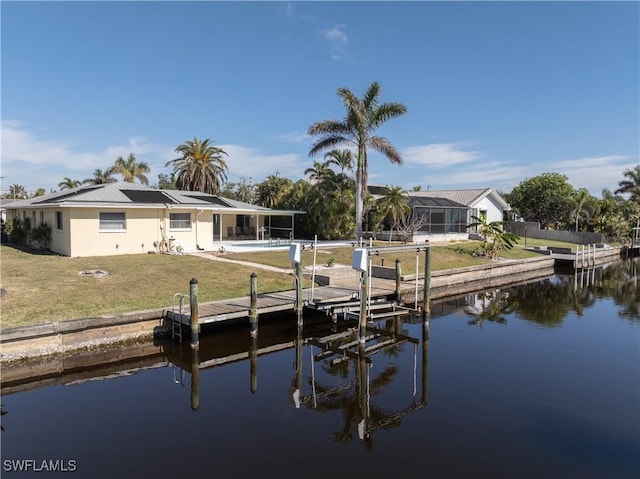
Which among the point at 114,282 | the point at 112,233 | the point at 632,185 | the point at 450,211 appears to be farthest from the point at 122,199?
the point at 632,185

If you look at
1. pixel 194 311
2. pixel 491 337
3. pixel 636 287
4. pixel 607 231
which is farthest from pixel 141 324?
pixel 607 231

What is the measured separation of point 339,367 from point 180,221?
641 inches

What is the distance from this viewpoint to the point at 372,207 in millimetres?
34938

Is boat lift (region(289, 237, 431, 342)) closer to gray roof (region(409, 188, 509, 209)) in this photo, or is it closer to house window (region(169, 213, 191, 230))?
house window (region(169, 213, 191, 230))

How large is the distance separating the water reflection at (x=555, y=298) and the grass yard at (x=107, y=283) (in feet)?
30.2

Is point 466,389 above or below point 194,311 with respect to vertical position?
below

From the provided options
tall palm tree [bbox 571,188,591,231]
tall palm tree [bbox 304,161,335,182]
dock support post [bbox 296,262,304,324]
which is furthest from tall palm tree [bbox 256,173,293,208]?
tall palm tree [bbox 571,188,591,231]

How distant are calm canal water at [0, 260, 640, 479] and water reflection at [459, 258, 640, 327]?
3958 mm

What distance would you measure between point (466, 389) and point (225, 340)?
702cm

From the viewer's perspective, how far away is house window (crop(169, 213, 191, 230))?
24609 millimetres

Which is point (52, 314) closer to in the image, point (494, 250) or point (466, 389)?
point (466, 389)

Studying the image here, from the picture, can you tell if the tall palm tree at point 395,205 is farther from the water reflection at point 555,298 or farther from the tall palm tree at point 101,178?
the tall palm tree at point 101,178

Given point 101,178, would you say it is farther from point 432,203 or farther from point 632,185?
point 632,185

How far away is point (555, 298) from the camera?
22812 mm
